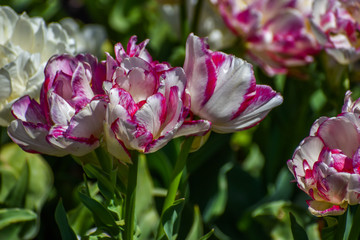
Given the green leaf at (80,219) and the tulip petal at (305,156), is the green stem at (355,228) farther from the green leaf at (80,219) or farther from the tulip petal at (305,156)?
the green leaf at (80,219)

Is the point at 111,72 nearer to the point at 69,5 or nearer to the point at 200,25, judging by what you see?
the point at 200,25

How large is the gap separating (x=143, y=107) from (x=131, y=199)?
12 cm

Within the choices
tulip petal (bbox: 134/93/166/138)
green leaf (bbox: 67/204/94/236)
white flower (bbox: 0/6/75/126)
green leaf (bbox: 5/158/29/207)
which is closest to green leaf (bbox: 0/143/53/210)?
green leaf (bbox: 5/158/29/207)

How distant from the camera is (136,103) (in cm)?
56

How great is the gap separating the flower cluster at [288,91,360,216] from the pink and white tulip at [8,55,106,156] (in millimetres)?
203

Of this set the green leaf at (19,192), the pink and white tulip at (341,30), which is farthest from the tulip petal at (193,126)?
the green leaf at (19,192)

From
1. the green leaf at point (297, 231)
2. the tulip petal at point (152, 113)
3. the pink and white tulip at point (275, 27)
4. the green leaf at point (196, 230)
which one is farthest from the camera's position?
the pink and white tulip at point (275, 27)

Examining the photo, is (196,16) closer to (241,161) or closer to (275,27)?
(275,27)

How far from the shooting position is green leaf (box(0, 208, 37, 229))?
33.3 inches

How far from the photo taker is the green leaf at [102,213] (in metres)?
0.61

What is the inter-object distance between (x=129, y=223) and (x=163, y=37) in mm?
1020

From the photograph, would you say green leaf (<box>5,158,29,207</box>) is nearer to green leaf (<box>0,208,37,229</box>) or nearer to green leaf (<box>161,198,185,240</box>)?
green leaf (<box>0,208,37,229</box>)

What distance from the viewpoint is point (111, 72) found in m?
0.57

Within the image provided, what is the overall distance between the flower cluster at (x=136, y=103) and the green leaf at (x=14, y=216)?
0.31 metres
